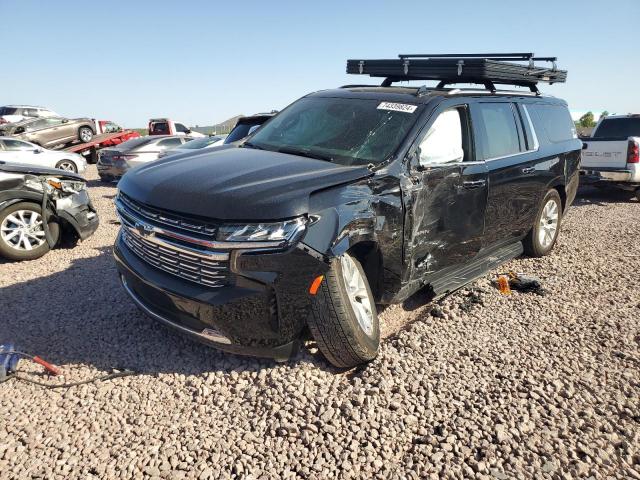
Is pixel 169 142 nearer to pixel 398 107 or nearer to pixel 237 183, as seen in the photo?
pixel 398 107

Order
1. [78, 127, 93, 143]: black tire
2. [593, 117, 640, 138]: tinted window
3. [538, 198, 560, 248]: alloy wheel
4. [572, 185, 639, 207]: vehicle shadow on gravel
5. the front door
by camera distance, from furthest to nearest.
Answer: [78, 127, 93, 143]: black tire < [593, 117, 640, 138]: tinted window < [572, 185, 639, 207]: vehicle shadow on gravel < [538, 198, 560, 248]: alloy wheel < the front door

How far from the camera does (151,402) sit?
2.76m

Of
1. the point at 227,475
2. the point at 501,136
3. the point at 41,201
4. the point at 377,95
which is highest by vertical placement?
the point at 377,95

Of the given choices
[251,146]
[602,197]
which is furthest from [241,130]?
[602,197]

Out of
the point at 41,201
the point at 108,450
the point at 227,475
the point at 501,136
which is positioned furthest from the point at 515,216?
the point at 41,201

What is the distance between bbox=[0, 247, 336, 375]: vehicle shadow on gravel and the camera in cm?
315

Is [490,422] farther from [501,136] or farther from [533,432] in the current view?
[501,136]

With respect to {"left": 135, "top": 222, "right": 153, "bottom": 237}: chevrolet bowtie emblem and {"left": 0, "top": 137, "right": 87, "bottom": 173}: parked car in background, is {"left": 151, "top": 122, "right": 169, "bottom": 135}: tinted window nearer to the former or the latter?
{"left": 0, "top": 137, "right": 87, "bottom": 173}: parked car in background

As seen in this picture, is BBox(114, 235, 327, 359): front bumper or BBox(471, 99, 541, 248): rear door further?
BBox(471, 99, 541, 248): rear door

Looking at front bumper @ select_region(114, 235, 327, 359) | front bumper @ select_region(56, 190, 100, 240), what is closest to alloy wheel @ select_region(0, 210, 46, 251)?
front bumper @ select_region(56, 190, 100, 240)

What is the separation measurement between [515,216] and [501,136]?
87cm

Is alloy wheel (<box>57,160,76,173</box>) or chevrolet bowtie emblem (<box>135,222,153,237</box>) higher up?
chevrolet bowtie emblem (<box>135,222,153,237</box>)

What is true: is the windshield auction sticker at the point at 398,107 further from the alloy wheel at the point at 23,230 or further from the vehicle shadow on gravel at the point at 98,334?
the alloy wheel at the point at 23,230

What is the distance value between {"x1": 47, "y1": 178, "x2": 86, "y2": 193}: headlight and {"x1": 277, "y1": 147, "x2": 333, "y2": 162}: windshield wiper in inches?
142
